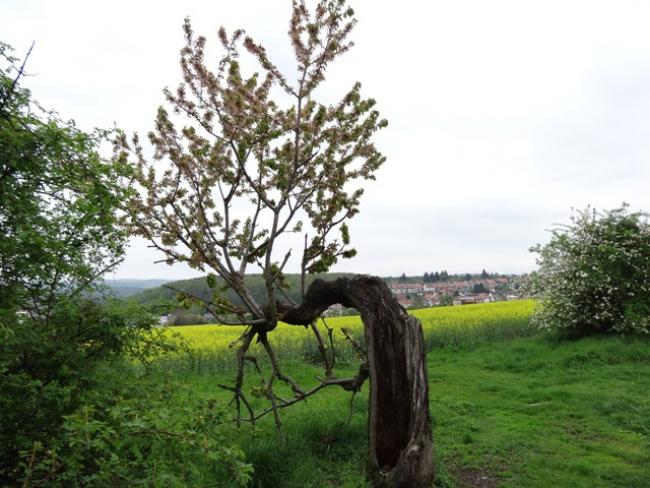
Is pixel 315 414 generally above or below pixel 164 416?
below

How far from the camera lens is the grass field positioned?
4988mm

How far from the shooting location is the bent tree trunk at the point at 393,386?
169 inches

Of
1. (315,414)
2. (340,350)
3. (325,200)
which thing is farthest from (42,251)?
(340,350)

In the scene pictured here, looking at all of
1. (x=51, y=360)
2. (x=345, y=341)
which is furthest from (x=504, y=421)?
(x=345, y=341)

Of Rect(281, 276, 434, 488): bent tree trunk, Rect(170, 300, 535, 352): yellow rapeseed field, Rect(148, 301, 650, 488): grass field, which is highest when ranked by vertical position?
Rect(281, 276, 434, 488): bent tree trunk

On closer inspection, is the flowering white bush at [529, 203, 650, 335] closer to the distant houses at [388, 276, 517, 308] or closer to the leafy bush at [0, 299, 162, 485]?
the distant houses at [388, 276, 517, 308]

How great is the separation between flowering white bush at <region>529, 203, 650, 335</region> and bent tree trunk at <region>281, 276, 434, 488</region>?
10869mm

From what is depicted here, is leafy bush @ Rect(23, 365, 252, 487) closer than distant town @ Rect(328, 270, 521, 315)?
Yes

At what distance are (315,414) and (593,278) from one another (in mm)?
11115

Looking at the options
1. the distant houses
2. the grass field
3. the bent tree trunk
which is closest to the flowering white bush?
the grass field

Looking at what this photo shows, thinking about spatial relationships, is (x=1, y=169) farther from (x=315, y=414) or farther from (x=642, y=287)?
(x=642, y=287)

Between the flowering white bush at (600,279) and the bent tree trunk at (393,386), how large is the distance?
10869 millimetres

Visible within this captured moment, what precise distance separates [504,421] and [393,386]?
3860mm

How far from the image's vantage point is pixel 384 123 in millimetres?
5293
